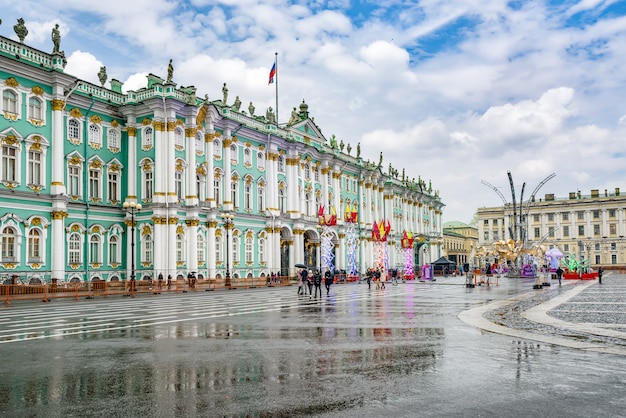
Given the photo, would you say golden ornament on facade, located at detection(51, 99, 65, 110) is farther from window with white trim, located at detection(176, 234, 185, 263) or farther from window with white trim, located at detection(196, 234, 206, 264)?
window with white trim, located at detection(196, 234, 206, 264)

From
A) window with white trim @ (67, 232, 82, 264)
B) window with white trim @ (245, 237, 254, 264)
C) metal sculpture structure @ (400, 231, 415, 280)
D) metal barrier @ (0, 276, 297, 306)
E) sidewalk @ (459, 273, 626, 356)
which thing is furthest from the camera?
metal sculpture structure @ (400, 231, 415, 280)

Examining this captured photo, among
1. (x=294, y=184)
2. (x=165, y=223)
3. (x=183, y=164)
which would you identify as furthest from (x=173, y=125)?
(x=294, y=184)

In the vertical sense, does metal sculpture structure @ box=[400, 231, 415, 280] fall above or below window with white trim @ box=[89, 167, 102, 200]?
below

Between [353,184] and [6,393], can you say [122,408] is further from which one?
[353,184]

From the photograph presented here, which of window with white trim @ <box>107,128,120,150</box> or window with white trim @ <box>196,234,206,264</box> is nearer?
window with white trim @ <box>107,128,120,150</box>

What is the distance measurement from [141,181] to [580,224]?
429 feet

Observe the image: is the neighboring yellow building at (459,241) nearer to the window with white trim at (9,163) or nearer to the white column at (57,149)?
the white column at (57,149)

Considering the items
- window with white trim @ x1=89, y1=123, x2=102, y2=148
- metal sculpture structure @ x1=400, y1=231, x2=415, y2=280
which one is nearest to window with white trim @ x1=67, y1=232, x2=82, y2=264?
window with white trim @ x1=89, y1=123, x2=102, y2=148

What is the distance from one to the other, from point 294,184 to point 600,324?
48787 mm

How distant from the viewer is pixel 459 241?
159750mm

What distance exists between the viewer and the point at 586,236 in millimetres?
147500

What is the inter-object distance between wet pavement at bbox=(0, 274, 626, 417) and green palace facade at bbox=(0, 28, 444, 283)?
74.0ft

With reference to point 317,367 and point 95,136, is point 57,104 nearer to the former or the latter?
point 95,136

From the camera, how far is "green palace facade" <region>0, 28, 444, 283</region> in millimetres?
39469
